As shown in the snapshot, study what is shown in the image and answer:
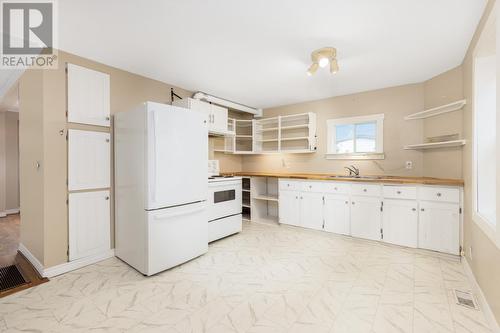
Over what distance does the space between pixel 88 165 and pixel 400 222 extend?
Answer: 408cm

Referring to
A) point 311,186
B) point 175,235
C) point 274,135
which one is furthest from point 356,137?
point 175,235

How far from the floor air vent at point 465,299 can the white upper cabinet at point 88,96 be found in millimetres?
4085

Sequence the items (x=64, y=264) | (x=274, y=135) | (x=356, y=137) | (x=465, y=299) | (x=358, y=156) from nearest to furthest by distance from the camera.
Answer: (x=465, y=299)
(x=64, y=264)
(x=358, y=156)
(x=356, y=137)
(x=274, y=135)

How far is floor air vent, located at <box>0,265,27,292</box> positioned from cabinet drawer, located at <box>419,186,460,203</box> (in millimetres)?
4665

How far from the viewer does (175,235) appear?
8.47ft

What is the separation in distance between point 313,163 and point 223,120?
2.00 metres

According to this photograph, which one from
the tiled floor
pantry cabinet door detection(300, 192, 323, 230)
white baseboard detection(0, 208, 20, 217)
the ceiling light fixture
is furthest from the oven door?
white baseboard detection(0, 208, 20, 217)

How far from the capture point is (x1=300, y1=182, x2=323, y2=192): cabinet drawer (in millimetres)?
3775

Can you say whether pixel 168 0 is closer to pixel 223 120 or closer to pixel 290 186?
pixel 223 120

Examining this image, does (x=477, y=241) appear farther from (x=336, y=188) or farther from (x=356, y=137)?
(x=356, y=137)

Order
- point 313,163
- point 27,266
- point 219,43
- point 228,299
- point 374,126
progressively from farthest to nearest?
point 313,163
point 374,126
point 27,266
point 219,43
point 228,299

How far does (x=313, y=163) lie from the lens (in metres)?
4.61

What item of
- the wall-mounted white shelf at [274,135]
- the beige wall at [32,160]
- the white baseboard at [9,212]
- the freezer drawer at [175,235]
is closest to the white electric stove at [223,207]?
the freezer drawer at [175,235]

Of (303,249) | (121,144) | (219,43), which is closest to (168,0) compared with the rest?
(219,43)
